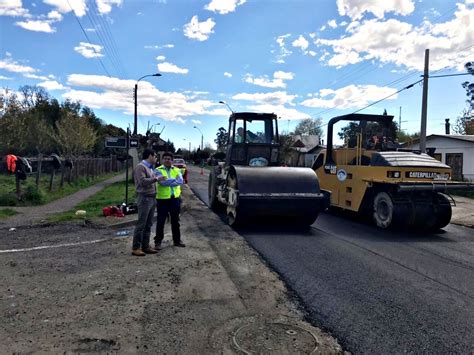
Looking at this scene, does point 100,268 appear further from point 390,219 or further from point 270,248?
point 390,219

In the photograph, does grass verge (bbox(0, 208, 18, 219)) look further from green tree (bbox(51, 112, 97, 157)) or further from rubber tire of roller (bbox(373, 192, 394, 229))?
green tree (bbox(51, 112, 97, 157))

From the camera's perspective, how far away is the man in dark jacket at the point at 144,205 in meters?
7.34

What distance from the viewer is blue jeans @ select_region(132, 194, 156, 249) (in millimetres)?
7332

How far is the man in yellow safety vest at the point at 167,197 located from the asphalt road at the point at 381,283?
5.29 feet

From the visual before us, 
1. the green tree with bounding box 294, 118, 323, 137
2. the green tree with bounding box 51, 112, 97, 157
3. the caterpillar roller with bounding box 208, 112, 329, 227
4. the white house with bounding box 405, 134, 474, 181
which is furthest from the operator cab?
the green tree with bounding box 294, 118, 323, 137

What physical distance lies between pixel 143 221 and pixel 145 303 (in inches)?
96.8

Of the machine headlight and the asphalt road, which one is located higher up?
the machine headlight

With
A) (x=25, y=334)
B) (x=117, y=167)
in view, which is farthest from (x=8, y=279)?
(x=117, y=167)

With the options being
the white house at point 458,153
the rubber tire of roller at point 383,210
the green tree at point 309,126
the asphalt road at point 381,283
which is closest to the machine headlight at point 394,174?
the rubber tire of roller at point 383,210

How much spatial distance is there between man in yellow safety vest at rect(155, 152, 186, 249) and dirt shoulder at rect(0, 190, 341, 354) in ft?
1.00

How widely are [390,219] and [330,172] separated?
3.14 metres

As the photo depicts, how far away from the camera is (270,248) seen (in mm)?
8188

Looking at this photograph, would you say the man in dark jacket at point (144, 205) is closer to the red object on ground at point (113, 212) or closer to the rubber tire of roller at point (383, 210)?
the red object on ground at point (113, 212)

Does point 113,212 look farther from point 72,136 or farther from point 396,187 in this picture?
point 72,136
